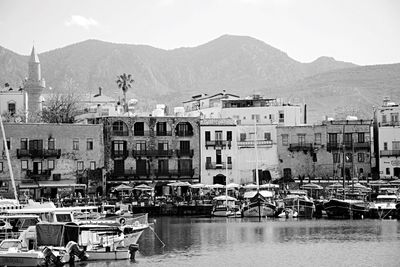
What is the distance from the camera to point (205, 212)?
269 feet

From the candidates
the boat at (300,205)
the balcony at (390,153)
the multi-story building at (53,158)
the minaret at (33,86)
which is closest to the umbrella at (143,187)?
the multi-story building at (53,158)

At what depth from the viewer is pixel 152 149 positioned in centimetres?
9162

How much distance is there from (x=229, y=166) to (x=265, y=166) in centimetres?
415

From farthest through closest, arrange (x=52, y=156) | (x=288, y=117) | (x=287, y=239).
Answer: (x=288, y=117) → (x=52, y=156) → (x=287, y=239)

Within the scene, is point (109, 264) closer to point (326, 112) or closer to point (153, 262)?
point (153, 262)

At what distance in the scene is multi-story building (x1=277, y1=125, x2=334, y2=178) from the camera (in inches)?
3743

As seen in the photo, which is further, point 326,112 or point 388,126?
point 326,112

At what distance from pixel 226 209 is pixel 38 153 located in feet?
68.2

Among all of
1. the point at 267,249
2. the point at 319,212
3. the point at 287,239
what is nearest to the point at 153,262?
the point at 267,249

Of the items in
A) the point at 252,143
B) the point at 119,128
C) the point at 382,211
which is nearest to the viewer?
the point at 382,211

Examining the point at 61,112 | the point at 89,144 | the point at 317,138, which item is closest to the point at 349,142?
the point at 317,138

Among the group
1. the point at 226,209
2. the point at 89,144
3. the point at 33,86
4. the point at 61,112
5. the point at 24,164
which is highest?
the point at 33,86

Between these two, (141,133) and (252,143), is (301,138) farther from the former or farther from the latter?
(141,133)

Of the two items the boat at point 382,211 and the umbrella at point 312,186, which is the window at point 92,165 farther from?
the boat at point 382,211
